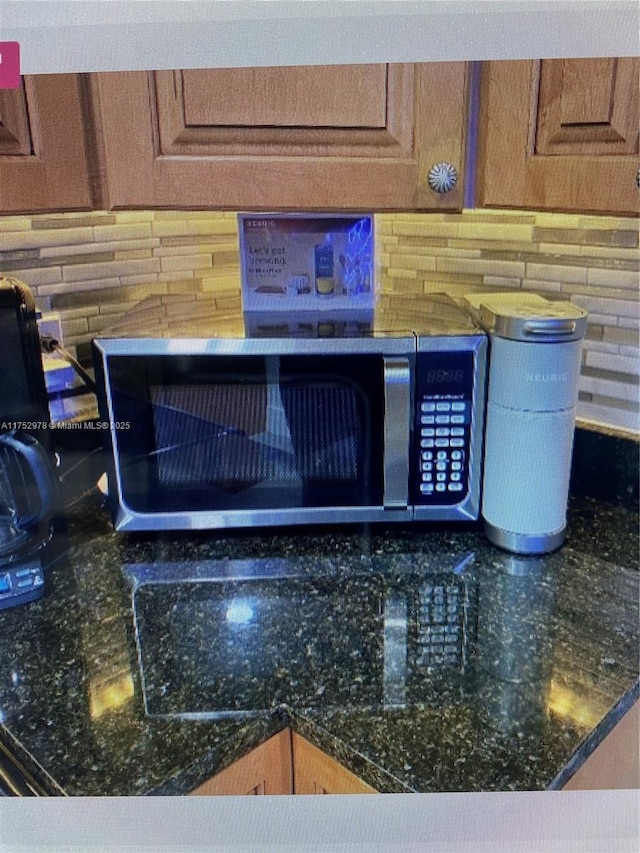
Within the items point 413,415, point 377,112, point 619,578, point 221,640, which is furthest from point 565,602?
point 377,112

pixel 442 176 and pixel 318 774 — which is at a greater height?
pixel 442 176

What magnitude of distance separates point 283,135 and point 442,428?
0.38 meters

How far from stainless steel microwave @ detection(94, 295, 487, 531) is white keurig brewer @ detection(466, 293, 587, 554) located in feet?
0.08

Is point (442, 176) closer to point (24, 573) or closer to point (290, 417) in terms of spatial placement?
point (290, 417)

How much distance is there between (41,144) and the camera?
77cm

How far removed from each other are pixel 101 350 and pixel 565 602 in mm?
599

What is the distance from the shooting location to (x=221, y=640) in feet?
2.52

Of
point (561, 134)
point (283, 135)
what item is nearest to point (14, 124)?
point (283, 135)

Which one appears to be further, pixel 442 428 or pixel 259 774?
pixel 442 428

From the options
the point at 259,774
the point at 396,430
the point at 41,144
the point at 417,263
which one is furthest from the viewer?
the point at 417,263

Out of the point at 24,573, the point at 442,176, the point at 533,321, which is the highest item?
the point at 442,176

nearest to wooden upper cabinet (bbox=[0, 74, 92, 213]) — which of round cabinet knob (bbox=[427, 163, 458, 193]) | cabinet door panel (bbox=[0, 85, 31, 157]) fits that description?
cabinet door panel (bbox=[0, 85, 31, 157])

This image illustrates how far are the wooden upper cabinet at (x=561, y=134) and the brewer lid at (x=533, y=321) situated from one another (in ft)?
0.38

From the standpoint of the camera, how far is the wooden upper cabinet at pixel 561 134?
72 cm
